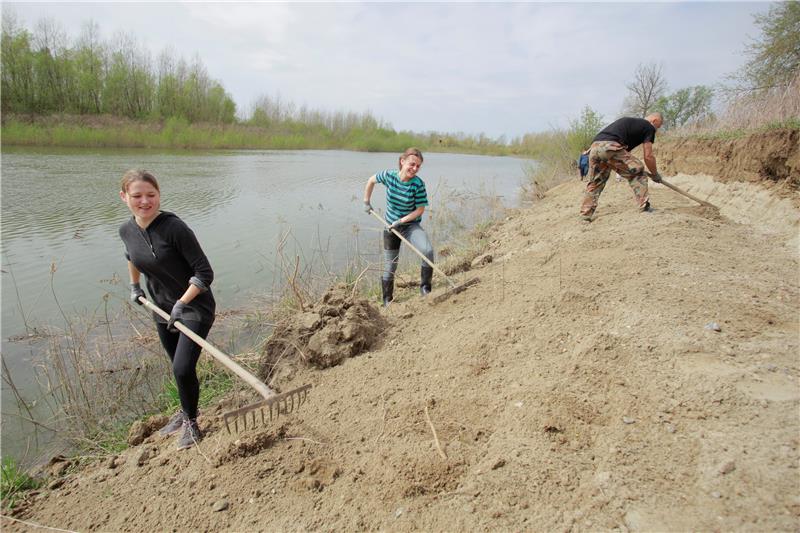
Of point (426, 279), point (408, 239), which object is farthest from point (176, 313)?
point (426, 279)

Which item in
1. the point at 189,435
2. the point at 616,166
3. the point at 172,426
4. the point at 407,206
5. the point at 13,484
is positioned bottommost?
the point at 13,484

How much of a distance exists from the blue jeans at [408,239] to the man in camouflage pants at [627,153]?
280cm

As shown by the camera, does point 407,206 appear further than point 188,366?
Yes

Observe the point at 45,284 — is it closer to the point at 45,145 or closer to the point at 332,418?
the point at 332,418

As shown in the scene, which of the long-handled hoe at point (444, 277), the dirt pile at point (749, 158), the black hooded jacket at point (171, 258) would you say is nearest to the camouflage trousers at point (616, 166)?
the dirt pile at point (749, 158)

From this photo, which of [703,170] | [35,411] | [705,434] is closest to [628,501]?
[705,434]

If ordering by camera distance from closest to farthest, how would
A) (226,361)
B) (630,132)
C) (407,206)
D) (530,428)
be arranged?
1. (530,428)
2. (226,361)
3. (407,206)
4. (630,132)

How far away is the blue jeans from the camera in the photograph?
4.43m

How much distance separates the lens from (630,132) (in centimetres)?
528

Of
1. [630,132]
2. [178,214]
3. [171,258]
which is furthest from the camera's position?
[178,214]

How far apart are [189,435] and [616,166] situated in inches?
223

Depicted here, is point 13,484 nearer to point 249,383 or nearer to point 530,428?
Answer: point 249,383

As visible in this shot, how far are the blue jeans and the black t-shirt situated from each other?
304 centimetres

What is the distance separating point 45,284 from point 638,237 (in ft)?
26.2
